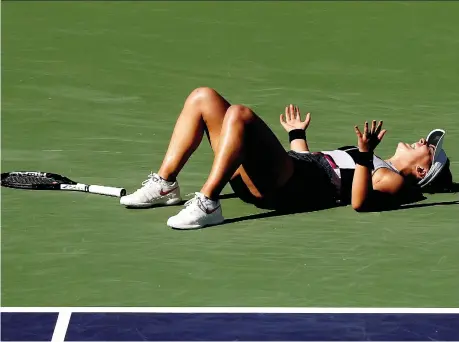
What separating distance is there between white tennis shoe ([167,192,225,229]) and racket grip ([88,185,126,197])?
31.2 inches

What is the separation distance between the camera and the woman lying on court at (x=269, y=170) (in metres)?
9.58

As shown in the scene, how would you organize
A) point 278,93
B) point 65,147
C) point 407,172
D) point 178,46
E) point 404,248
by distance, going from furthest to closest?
point 178,46 → point 278,93 → point 65,147 → point 407,172 → point 404,248

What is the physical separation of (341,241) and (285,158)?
2.52 feet

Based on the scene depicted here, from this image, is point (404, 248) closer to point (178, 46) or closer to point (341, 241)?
point (341, 241)

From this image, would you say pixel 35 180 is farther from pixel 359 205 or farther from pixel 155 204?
pixel 359 205

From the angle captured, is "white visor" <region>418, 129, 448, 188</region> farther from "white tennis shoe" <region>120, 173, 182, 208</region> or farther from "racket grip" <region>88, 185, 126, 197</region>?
"racket grip" <region>88, 185, 126, 197</region>

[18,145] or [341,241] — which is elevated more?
[18,145]

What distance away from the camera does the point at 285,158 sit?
9.88 m

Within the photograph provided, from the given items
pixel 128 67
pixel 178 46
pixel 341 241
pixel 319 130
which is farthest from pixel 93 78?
pixel 341 241

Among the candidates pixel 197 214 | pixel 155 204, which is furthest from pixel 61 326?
pixel 155 204

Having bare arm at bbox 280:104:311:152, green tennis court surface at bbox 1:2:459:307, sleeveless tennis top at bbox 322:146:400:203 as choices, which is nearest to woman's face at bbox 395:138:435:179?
sleeveless tennis top at bbox 322:146:400:203

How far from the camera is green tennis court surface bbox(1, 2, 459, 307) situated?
28.6 feet

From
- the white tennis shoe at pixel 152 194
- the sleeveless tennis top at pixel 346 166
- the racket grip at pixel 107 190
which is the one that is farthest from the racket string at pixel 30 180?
the sleeveless tennis top at pixel 346 166

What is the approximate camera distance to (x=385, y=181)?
10039 millimetres
